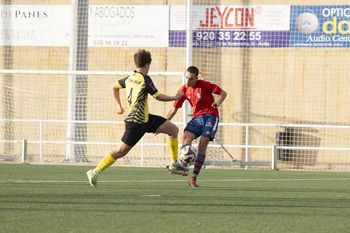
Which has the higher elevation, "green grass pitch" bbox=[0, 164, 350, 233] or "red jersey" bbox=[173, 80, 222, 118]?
"red jersey" bbox=[173, 80, 222, 118]

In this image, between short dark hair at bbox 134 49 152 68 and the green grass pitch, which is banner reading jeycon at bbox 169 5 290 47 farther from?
short dark hair at bbox 134 49 152 68

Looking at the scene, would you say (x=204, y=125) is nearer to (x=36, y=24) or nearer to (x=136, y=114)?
(x=136, y=114)

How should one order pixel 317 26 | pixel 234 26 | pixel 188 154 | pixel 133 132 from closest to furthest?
1. pixel 133 132
2. pixel 188 154
3. pixel 317 26
4. pixel 234 26

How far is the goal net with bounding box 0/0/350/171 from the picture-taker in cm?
1753

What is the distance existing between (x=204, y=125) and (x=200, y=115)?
0.18 m

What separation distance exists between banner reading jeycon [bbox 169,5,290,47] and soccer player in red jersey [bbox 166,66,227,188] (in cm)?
829

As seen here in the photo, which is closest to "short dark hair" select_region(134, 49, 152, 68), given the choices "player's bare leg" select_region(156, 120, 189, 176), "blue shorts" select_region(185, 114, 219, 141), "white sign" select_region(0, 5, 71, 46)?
"player's bare leg" select_region(156, 120, 189, 176)

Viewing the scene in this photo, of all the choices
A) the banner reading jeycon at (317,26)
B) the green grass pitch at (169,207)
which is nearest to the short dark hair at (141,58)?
the green grass pitch at (169,207)

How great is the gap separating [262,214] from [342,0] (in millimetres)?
12645

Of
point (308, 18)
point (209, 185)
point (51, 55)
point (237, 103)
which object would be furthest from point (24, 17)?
point (209, 185)

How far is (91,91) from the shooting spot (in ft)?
59.7

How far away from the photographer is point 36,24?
1833cm

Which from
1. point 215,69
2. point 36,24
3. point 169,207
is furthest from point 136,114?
point 36,24

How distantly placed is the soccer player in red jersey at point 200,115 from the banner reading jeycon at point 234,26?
8.29 metres
